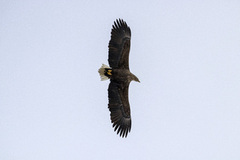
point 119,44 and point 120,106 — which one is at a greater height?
point 119,44

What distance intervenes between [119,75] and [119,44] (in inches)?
40.3

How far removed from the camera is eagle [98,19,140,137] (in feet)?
63.0

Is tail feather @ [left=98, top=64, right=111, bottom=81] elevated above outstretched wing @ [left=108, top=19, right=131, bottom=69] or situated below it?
below

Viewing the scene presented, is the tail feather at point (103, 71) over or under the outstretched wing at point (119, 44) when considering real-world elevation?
under

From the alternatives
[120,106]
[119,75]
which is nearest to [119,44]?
[119,75]

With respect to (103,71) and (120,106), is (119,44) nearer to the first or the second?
(103,71)

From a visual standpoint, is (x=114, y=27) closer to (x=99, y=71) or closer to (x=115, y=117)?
(x=99, y=71)

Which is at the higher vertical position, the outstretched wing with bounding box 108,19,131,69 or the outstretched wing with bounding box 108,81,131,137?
the outstretched wing with bounding box 108,19,131,69

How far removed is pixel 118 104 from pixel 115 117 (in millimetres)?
480

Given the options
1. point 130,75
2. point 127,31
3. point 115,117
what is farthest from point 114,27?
point 115,117

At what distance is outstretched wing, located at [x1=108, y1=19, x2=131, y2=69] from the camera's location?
62.8 feet

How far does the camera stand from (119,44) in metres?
19.2

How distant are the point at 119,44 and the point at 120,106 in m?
2.10

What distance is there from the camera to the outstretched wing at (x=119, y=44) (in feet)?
62.8
